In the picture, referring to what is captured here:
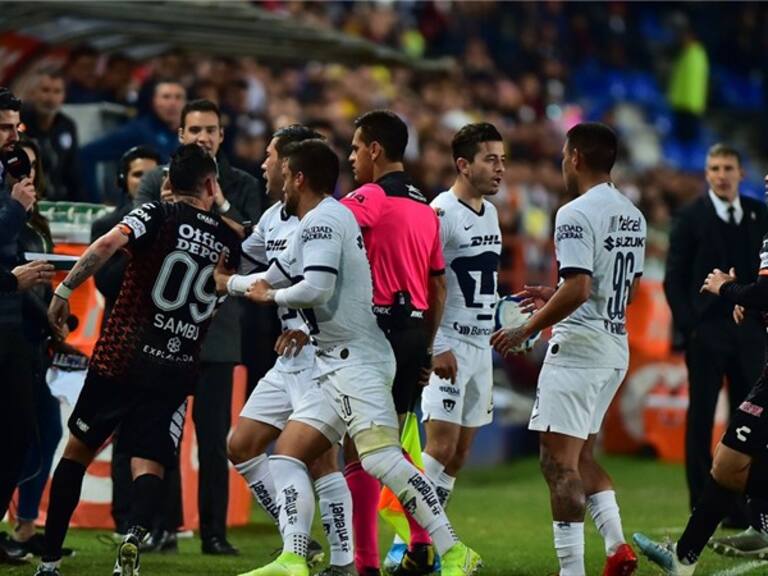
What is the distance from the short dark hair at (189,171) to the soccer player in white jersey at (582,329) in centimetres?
169

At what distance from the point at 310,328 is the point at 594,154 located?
5.70ft

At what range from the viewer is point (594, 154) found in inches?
345

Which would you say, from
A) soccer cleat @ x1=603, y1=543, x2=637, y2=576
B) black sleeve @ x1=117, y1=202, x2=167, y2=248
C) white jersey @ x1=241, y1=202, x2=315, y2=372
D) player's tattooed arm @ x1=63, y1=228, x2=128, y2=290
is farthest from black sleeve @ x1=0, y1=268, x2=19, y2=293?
soccer cleat @ x1=603, y1=543, x2=637, y2=576

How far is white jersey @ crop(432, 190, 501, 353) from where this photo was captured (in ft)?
31.7

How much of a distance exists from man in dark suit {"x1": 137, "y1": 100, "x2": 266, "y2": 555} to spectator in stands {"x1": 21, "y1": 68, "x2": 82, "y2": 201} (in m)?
2.30

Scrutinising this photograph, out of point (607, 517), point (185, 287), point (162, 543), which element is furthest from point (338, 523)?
point (162, 543)

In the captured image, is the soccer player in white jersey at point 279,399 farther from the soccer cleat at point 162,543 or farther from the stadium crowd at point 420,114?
the soccer cleat at point 162,543

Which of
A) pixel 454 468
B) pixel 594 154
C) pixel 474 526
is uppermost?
pixel 594 154

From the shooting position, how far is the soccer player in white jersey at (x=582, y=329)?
8.45m

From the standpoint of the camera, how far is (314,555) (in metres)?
9.66

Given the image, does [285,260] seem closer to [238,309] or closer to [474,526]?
[238,309]

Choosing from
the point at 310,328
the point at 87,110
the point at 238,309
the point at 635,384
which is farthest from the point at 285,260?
the point at 635,384

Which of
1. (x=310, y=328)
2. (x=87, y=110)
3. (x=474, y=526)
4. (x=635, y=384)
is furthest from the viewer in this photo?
(x=635, y=384)

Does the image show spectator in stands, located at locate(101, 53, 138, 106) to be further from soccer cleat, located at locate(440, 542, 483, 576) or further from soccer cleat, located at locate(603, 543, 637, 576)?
soccer cleat, located at locate(440, 542, 483, 576)
